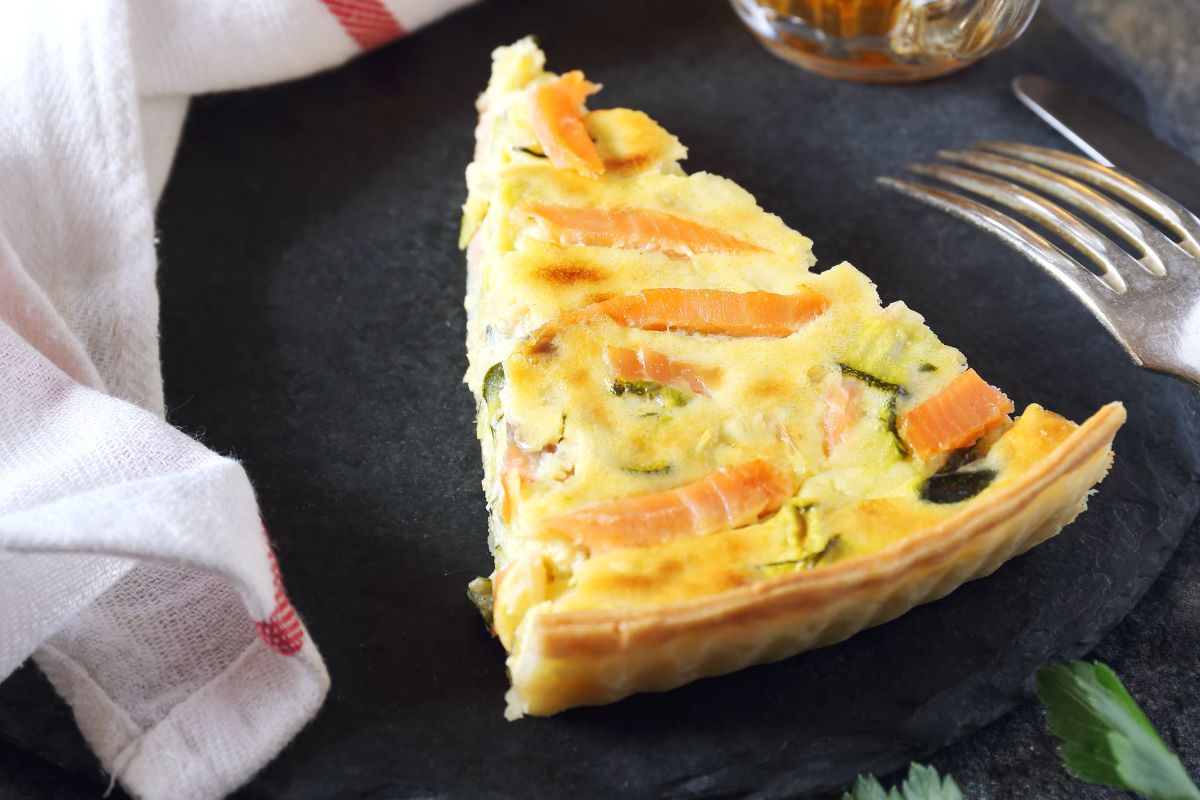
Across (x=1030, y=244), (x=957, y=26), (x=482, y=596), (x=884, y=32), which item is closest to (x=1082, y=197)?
(x=1030, y=244)

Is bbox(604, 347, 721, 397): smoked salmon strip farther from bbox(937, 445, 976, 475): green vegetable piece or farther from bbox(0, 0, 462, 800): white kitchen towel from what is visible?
bbox(0, 0, 462, 800): white kitchen towel

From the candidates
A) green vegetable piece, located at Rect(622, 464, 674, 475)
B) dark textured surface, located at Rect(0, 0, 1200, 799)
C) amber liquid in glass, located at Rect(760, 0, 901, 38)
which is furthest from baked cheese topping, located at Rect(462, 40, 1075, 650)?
amber liquid in glass, located at Rect(760, 0, 901, 38)

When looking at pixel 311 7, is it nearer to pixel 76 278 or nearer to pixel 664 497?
pixel 76 278

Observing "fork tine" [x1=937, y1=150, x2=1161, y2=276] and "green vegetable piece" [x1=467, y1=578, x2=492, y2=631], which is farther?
"fork tine" [x1=937, y1=150, x2=1161, y2=276]

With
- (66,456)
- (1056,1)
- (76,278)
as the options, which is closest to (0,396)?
(66,456)

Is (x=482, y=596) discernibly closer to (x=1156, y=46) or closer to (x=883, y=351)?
(x=883, y=351)

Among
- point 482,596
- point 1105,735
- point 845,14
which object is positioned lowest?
point 482,596
